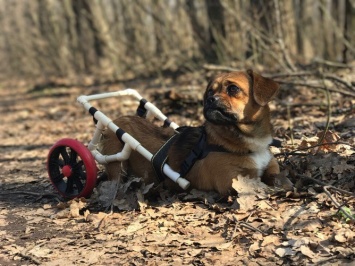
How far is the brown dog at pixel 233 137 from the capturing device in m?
4.94

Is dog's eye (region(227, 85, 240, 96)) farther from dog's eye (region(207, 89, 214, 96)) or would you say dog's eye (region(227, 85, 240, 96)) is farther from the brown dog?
dog's eye (region(207, 89, 214, 96))

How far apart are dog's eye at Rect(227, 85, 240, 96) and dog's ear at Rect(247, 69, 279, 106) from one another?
0.18 m

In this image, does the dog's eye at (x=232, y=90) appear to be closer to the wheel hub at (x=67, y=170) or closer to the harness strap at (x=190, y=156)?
the harness strap at (x=190, y=156)

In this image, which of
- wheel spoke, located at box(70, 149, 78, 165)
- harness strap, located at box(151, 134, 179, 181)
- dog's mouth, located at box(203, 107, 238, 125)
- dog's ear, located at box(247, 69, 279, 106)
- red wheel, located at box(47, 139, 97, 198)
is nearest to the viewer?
dog's mouth, located at box(203, 107, 238, 125)

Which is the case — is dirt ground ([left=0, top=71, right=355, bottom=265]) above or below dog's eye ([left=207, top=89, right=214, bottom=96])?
below

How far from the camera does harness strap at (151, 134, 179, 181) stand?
17.2 feet

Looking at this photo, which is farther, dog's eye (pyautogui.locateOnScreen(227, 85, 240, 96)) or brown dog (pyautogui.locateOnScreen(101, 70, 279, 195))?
dog's eye (pyautogui.locateOnScreen(227, 85, 240, 96))

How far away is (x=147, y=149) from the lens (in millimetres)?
5574

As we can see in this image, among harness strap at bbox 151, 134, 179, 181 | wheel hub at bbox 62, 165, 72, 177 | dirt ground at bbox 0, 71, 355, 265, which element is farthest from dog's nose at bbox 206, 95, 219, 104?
wheel hub at bbox 62, 165, 72, 177

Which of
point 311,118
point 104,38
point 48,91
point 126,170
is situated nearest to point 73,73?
point 104,38

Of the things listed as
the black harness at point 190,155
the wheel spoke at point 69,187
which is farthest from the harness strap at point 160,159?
the wheel spoke at point 69,187

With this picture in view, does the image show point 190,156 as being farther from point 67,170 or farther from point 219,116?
point 67,170

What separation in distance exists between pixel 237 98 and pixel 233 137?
1.30 ft

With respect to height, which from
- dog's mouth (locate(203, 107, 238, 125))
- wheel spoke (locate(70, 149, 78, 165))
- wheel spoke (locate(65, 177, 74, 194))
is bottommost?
wheel spoke (locate(65, 177, 74, 194))
